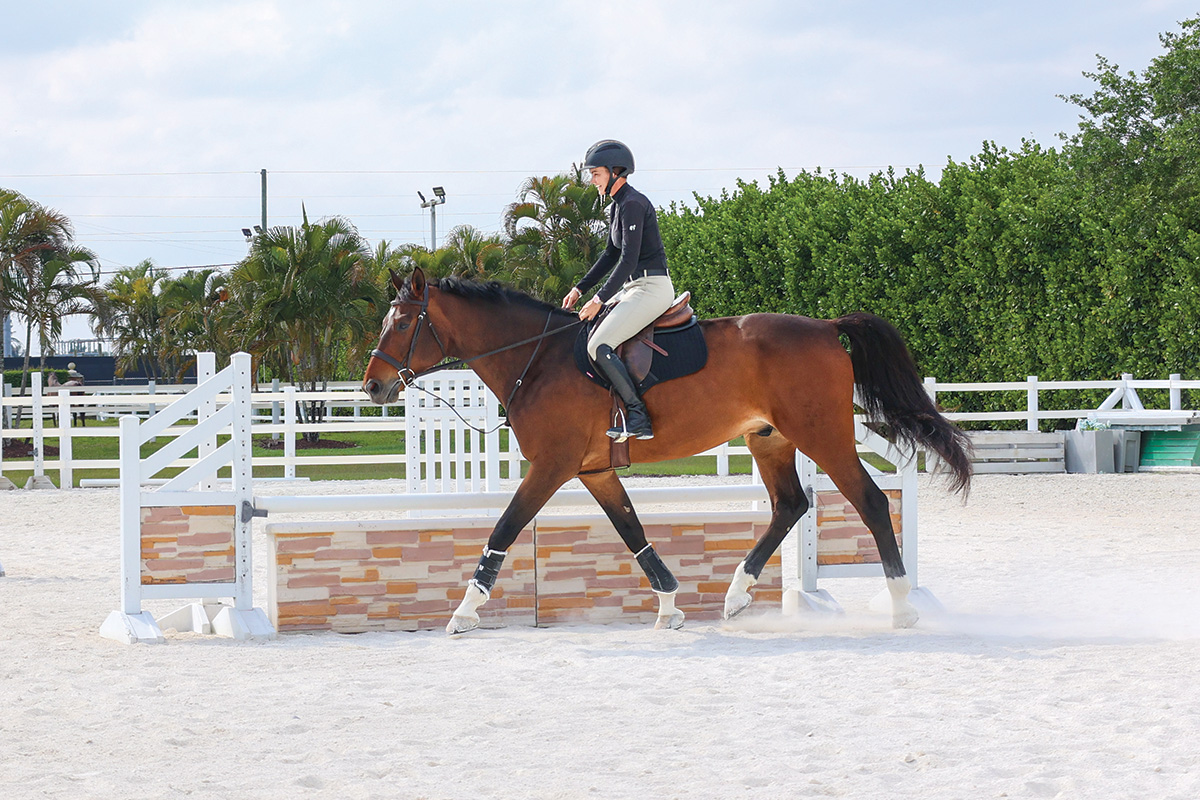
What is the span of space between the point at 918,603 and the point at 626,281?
2282 mm

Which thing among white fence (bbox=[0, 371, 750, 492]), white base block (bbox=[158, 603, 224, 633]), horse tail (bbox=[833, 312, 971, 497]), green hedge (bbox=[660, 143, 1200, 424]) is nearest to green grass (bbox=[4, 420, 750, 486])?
white fence (bbox=[0, 371, 750, 492])

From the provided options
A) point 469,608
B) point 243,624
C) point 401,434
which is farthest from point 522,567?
point 401,434

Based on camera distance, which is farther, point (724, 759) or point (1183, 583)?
point (1183, 583)

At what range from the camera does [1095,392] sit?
17.2 metres

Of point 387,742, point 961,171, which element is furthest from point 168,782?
point 961,171

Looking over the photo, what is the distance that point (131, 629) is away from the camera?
5.59 meters

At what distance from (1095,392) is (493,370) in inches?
540

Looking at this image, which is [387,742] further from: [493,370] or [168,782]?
[493,370]

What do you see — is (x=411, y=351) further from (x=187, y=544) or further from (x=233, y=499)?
(x=187, y=544)

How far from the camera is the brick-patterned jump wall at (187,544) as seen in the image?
5848 millimetres

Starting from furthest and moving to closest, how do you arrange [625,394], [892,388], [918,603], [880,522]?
[918,603] → [892,388] → [880,522] → [625,394]

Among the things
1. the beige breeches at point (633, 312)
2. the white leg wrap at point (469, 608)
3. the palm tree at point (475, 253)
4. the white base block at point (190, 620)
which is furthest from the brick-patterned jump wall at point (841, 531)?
the palm tree at point (475, 253)

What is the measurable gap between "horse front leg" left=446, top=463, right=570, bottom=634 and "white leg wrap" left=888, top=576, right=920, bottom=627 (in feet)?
5.62

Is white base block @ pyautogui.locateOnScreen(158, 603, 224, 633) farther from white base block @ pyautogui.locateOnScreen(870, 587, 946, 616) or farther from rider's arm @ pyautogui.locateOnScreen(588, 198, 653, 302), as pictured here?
white base block @ pyautogui.locateOnScreen(870, 587, 946, 616)
